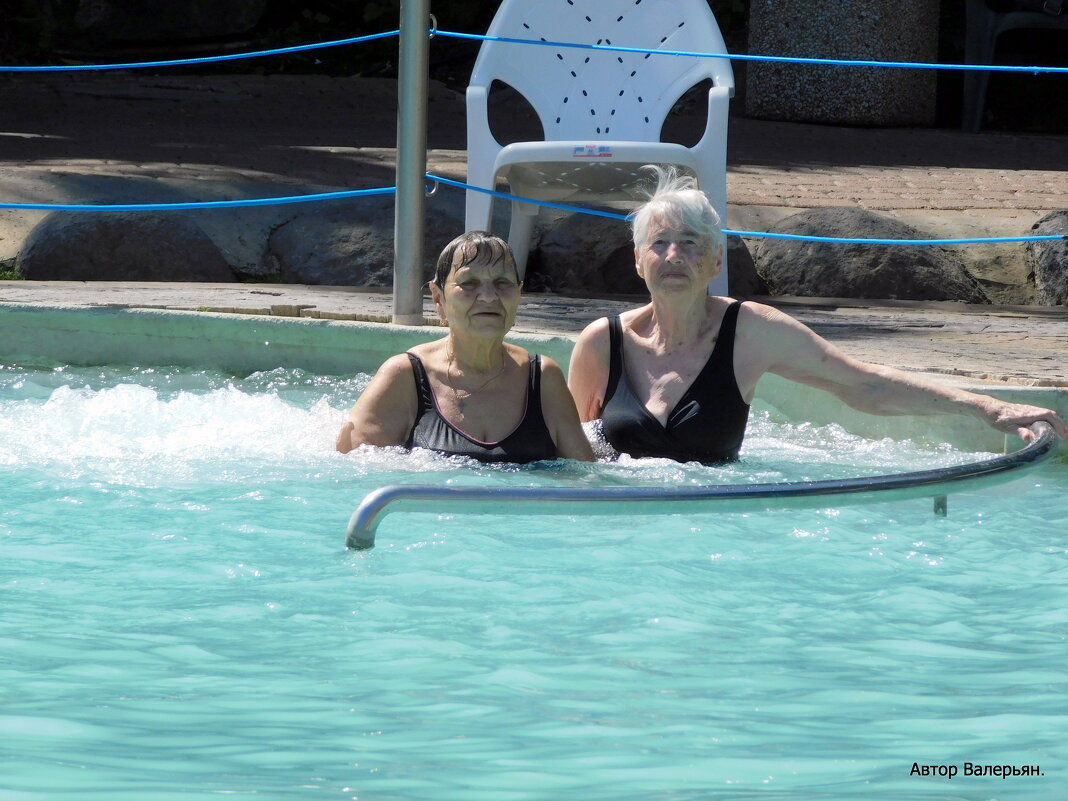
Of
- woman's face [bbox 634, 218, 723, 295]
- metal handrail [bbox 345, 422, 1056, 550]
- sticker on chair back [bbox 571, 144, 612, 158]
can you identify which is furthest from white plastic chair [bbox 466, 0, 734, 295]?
metal handrail [bbox 345, 422, 1056, 550]

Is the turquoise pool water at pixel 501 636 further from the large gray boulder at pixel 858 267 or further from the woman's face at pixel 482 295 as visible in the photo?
the large gray boulder at pixel 858 267

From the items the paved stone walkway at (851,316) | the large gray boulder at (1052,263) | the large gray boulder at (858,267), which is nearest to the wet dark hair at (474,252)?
the paved stone walkway at (851,316)

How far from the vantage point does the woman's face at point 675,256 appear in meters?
3.76

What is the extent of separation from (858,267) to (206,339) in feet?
11.4

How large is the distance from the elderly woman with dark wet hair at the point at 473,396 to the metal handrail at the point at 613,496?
115cm

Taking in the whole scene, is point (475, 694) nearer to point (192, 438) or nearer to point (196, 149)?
point (192, 438)

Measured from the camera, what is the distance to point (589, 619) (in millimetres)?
2715

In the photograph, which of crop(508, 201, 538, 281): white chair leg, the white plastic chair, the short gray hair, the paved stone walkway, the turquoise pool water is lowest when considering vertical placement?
the turquoise pool water

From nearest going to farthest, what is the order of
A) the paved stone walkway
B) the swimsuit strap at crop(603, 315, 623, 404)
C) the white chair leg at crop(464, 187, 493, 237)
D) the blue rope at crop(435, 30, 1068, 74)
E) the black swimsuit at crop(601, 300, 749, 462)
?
1. the black swimsuit at crop(601, 300, 749, 462)
2. the swimsuit strap at crop(603, 315, 623, 404)
3. the paved stone walkway
4. the blue rope at crop(435, 30, 1068, 74)
5. the white chair leg at crop(464, 187, 493, 237)

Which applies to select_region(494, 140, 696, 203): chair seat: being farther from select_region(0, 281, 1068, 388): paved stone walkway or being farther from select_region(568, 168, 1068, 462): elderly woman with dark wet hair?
select_region(568, 168, 1068, 462): elderly woman with dark wet hair

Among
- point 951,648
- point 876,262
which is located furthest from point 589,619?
point 876,262

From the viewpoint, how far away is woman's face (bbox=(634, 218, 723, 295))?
3756 millimetres

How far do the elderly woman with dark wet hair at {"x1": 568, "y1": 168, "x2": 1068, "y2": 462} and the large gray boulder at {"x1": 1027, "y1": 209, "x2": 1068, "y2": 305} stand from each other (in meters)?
3.80

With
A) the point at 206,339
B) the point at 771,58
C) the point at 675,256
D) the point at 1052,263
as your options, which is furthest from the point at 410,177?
the point at 1052,263
